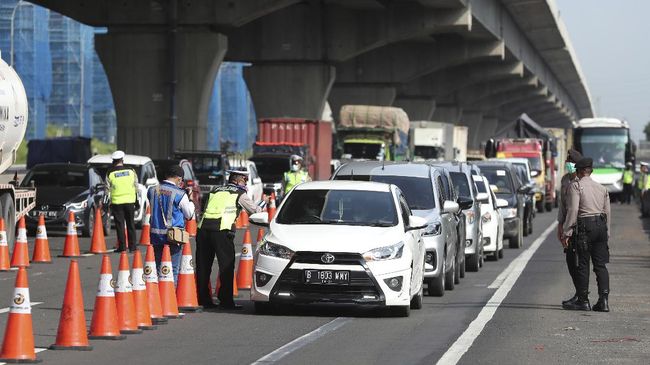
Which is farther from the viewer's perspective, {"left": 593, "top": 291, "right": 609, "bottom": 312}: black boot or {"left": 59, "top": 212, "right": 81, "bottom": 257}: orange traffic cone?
{"left": 59, "top": 212, "right": 81, "bottom": 257}: orange traffic cone

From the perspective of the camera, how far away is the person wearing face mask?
1645 cm

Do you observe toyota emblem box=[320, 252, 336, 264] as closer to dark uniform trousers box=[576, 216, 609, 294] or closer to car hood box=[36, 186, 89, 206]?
dark uniform trousers box=[576, 216, 609, 294]

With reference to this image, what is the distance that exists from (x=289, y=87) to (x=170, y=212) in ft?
144

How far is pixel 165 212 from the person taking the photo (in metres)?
16.5

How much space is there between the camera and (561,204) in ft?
58.3

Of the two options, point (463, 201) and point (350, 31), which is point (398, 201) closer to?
point (463, 201)

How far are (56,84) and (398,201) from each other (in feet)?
230

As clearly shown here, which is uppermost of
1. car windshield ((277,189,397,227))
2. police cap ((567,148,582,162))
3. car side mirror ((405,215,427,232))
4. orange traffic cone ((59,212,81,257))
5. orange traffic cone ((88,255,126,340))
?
police cap ((567,148,582,162))

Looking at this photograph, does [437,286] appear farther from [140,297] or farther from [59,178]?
[59,178]

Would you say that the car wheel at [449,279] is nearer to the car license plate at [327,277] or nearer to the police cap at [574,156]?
the police cap at [574,156]

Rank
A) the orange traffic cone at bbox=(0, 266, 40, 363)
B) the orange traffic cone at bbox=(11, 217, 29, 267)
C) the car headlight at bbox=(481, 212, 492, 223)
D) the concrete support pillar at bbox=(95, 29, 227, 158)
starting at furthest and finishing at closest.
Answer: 1. the concrete support pillar at bbox=(95, 29, 227, 158)
2. the car headlight at bbox=(481, 212, 492, 223)
3. the orange traffic cone at bbox=(11, 217, 29, 267)
4. the orange traffic cone at bbox=(0, 266, 40, 363)

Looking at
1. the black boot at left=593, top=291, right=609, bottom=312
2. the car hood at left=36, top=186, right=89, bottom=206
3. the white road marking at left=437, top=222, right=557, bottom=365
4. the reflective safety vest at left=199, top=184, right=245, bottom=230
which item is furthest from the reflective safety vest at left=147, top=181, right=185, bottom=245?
the car hood at left=36, top=186, right=89, bottom=206

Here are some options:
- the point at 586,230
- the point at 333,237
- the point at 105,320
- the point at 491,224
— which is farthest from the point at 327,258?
the point at 491,224

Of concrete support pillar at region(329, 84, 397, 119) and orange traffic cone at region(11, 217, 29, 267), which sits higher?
concrete support pillar at region(329, 84, 397, 119)
